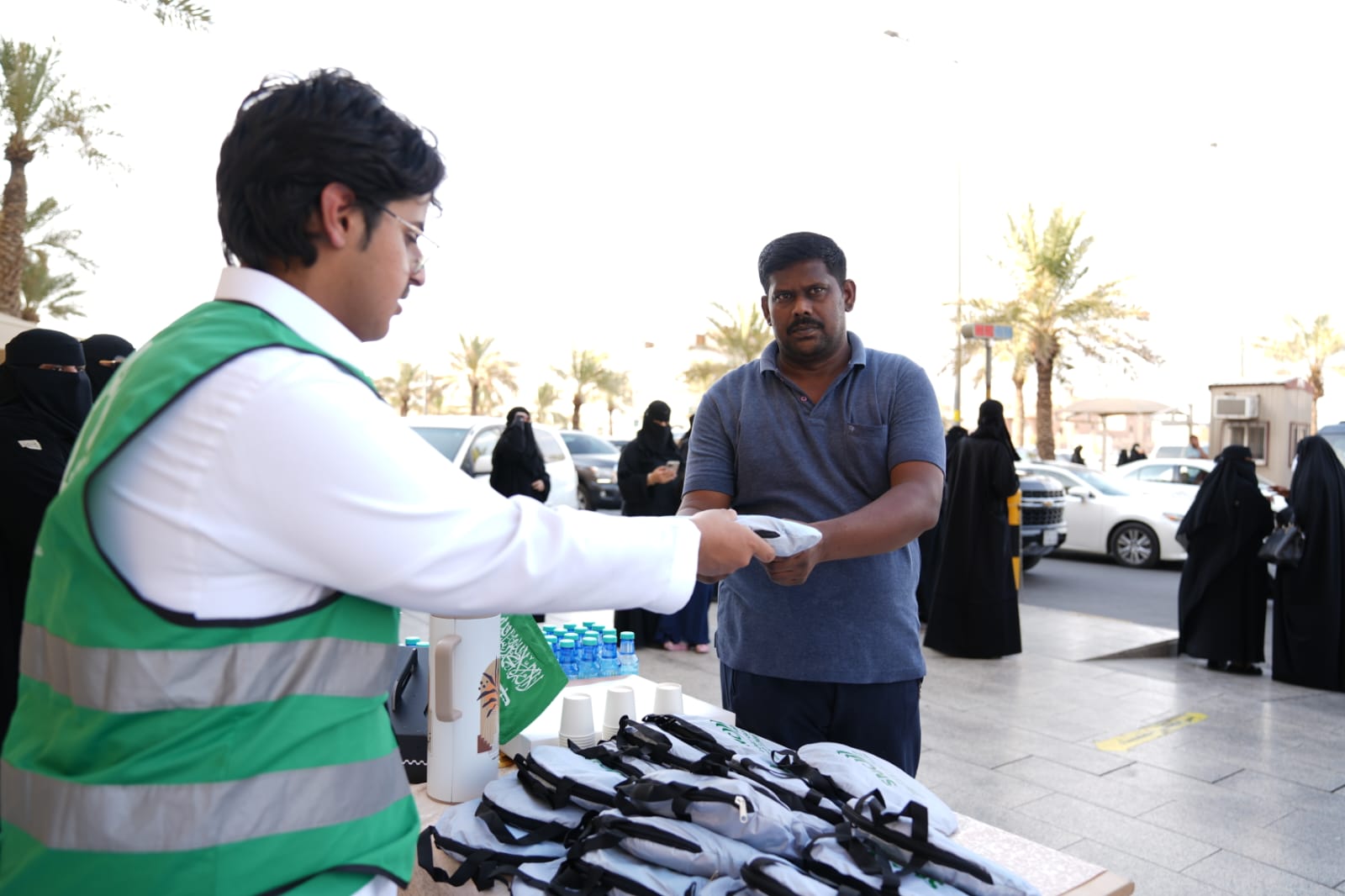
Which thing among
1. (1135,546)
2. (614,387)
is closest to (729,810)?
(1135,546)

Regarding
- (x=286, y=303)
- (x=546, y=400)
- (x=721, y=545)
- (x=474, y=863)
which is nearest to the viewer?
(x=286, y=303)

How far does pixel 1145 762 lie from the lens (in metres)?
5.54

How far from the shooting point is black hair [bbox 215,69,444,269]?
48.5 inches

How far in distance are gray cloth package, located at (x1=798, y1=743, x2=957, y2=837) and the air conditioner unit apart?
17189 millimetres

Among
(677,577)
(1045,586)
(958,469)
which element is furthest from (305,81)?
(1045,586)

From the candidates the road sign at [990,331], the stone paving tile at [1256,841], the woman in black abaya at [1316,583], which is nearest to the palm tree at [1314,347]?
the road sign at [990,331]

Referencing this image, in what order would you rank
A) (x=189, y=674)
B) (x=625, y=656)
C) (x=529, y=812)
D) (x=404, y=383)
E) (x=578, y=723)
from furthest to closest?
(x=404, y=383)
(x=625, y=656)
(x=578, y=723)
(x=529, y=812)
(x=189, y=674)

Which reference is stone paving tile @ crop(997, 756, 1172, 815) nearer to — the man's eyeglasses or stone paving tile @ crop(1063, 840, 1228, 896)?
stone paving tile @ crop(1063, 840, 1228, 896)

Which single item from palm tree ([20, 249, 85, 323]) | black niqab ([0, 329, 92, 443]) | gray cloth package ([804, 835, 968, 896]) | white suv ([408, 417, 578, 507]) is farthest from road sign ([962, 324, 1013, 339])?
palm tree ([20, 249, 85, 323])

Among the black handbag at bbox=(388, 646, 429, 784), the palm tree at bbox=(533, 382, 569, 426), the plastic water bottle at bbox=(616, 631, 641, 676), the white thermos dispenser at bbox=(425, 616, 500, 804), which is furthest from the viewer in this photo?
the palm tree at bbox=(533, 382, 569, 426)

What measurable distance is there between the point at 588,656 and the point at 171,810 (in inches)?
80.8

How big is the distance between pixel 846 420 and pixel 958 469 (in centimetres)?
604

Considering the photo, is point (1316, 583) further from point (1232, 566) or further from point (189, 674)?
point (189, 674)

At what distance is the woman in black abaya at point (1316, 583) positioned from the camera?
285 inches
